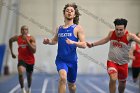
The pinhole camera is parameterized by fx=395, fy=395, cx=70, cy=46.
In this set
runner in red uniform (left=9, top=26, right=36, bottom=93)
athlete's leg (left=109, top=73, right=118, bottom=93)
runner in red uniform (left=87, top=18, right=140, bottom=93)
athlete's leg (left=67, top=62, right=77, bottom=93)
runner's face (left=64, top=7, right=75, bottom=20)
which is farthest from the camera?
runner in red uniform (left=9, top=26, right=36, bottom=93)

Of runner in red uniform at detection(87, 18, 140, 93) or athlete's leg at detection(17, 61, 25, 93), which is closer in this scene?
runner in red uniform at detection(87, 18, 140, 93)

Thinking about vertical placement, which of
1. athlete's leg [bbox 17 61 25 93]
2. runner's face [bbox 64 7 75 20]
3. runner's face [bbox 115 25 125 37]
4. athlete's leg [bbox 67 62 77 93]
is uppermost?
runner's face [bbox 64 7 75 20]

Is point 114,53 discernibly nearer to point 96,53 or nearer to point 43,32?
point 96,53

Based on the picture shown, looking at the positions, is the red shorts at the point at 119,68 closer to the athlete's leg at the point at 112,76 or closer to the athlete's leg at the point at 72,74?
the athlete's leg at the point at 112,76

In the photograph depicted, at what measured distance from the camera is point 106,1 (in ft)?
94.8

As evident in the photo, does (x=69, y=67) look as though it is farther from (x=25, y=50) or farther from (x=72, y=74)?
(x=25, y=50)

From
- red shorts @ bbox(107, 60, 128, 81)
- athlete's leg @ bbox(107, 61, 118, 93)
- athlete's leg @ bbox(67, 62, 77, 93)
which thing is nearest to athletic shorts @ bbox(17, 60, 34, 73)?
athlete's leg @ bbox(67, 62, 77, 93)

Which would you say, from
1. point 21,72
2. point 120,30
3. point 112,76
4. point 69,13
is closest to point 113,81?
point 112,76

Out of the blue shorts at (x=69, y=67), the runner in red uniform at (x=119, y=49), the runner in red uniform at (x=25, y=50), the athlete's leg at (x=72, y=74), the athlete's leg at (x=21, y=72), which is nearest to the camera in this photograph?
the blue shorts at (x=69, y=67)

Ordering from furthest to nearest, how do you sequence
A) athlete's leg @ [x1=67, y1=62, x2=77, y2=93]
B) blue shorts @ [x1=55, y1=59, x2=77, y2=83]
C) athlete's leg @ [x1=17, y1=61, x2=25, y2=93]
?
athlete's leg @ [x1=17, y1=61, x2=25, y2=93] → athlete's leg @ [x1=67, y1=62, x2=77, y2=93] → blue shorts @ [x1=55, y1=59, x2=77, y2=83]

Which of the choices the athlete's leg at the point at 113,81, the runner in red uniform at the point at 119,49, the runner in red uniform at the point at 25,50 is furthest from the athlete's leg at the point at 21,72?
the athlete's leg at the point at 113,81

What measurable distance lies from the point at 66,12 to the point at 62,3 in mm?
20475

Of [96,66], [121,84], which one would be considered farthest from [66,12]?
[96,66]

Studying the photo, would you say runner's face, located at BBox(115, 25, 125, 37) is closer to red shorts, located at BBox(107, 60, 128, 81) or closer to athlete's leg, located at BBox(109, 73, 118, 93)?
red shorts, located at BBox(107, 60, 128, 81)
